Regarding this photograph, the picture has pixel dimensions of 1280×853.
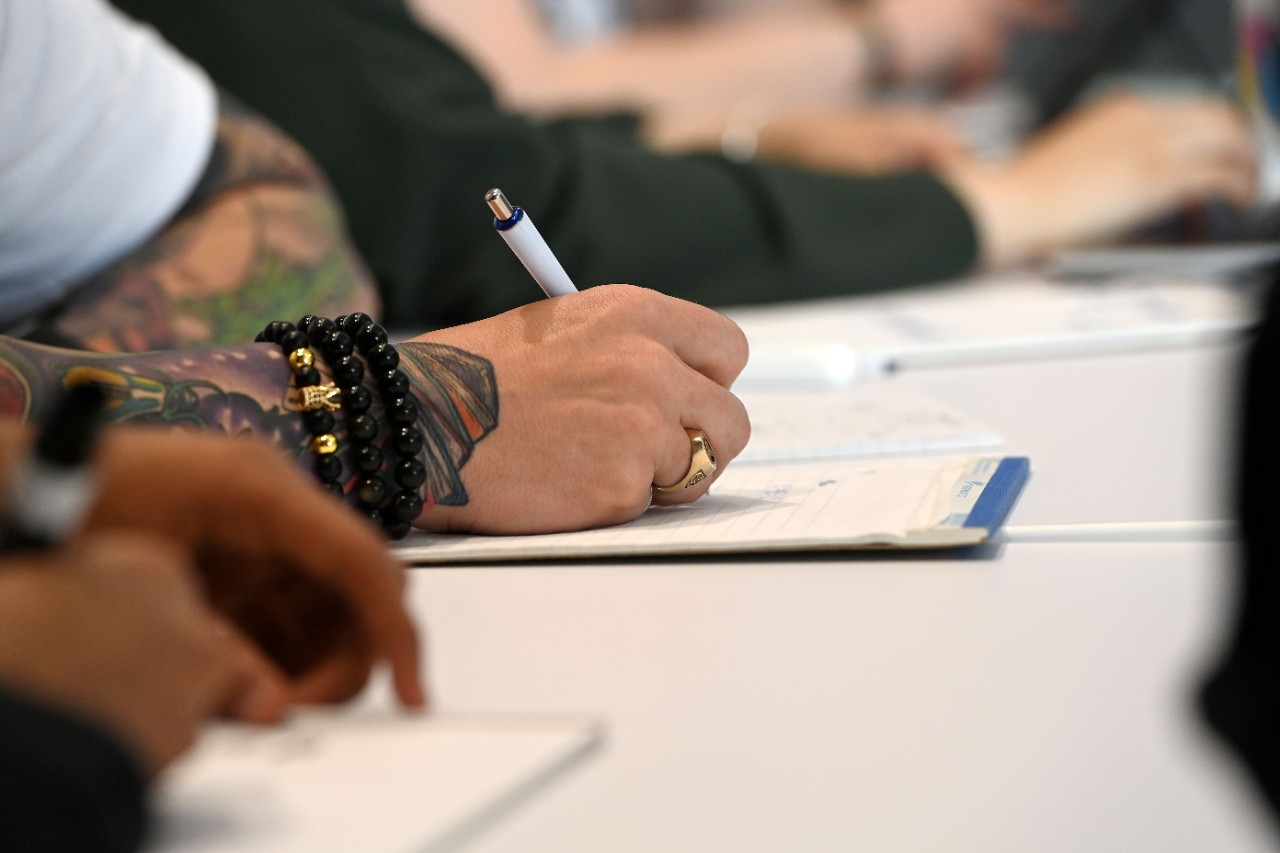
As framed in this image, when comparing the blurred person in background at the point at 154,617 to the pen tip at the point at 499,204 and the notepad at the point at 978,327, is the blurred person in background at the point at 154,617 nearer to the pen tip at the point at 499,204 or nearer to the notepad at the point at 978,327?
the pen tip at the point at 499,204

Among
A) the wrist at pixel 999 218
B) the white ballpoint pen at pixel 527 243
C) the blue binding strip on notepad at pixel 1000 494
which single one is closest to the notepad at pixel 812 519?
the blue binding strip on notepad at pixel 1000 494

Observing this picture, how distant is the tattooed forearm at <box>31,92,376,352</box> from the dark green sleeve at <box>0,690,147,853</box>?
0.52 m

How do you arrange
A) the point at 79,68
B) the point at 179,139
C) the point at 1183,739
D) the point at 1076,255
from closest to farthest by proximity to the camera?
the point at 1183,739 → the point at 79,68 → the point at 179,139 → the point at 1076,255

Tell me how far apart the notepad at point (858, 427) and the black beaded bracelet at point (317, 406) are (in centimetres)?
22

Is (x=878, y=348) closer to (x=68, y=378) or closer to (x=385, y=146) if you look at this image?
(x=385, y=146)

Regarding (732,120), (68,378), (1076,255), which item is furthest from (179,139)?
(732,120)

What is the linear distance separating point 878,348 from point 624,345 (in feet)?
1.42

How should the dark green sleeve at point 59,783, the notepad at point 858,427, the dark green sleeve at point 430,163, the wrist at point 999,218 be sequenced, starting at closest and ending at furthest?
the dark green sleeve at point 59,783 → the notepad at point 858,427 → the dark green sleeve at point 430,163 → the wrist at point 999,218

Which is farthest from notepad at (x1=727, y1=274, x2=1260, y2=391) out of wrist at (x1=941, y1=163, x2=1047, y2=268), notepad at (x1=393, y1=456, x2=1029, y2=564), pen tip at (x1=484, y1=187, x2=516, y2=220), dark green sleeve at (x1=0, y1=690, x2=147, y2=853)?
dark green sleeve at (x1=0, y1=690, x2=147, y2=853)

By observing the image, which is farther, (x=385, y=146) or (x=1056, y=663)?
(x=385, y=146)

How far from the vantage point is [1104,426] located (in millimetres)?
706

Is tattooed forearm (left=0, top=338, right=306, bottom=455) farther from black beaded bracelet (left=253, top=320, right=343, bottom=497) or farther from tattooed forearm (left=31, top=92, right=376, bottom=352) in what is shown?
tattooed forearm (left=31, top=92, right=376, bottom=352)

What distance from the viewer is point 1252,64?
4.58ft

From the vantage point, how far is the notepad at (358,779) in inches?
10.7
